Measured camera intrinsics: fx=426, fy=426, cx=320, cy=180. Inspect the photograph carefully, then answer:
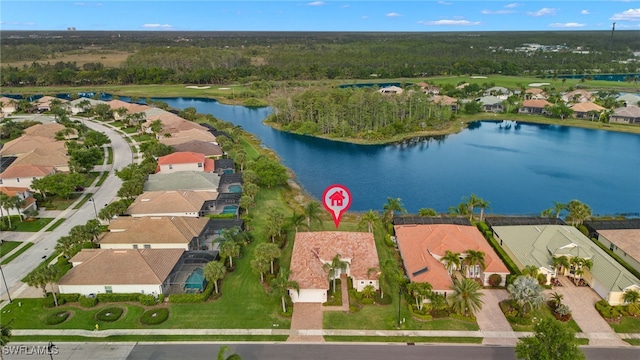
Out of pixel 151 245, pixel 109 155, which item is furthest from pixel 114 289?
pixel 109 155

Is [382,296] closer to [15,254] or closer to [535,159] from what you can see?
[15,254]

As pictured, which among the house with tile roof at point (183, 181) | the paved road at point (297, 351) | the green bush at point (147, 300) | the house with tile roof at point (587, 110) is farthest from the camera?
the house with tile roof at point (587, 110)

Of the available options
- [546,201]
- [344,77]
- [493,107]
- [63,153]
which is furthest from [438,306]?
[344,77]

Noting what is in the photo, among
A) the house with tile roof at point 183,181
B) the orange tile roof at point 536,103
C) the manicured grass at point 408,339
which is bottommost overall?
the manicured grass at point 408,339

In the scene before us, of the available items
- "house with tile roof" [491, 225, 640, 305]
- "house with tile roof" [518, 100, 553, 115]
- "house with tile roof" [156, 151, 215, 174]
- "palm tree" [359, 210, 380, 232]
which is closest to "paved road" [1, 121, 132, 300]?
"house with tile roof" [156, 151, 215, 174]

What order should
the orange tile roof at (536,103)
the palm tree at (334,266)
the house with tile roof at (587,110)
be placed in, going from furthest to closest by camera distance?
the orange tile roof at (536,103) < the house with tile roof at (587,110) < the palm tree at (334,266)

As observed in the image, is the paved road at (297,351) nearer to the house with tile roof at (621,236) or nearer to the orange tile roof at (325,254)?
the orange tile roof at (325,254)

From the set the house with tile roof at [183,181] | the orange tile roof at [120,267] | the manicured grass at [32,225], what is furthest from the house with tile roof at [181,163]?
the orange tile roof at [120,267]

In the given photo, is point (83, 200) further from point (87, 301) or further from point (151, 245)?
point (87, 301)
